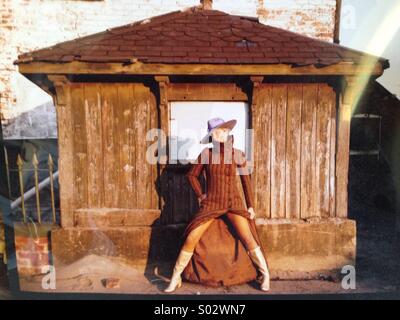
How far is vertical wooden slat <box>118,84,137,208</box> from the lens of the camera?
15.9ft

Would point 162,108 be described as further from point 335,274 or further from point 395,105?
point 395,105

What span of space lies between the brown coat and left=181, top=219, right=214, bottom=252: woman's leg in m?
0.05

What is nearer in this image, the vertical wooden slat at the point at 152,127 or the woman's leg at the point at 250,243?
the woman's leg at the point at 250,243

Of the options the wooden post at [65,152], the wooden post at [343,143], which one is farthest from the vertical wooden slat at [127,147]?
the wooden post at [343,143]

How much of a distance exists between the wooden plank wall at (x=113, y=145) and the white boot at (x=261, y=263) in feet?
5.28

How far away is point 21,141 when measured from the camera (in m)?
8.83

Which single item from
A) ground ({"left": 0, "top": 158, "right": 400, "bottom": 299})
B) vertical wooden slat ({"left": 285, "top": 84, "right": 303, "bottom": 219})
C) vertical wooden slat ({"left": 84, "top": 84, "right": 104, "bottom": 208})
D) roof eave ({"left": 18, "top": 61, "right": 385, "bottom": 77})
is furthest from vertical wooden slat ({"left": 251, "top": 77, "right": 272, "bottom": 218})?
vertical wooden slat ({"left": 84, "top": 84, "right": 104, "bottom": 208})

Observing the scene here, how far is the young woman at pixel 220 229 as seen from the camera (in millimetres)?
4309

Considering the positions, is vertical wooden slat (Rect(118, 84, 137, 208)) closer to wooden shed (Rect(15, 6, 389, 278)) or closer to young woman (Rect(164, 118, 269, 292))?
wooden shed (Rect(15, 6, 389, 278))

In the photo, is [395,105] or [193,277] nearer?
[193,277]

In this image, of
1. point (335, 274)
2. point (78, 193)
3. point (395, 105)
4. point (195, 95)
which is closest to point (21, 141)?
point (78, 193)

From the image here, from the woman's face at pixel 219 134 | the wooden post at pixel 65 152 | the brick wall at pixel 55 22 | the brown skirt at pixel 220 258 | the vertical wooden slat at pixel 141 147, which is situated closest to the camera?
the woman's face at pixel 219 134

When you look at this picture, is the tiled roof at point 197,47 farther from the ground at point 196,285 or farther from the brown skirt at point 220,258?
the ground at point 196,285
